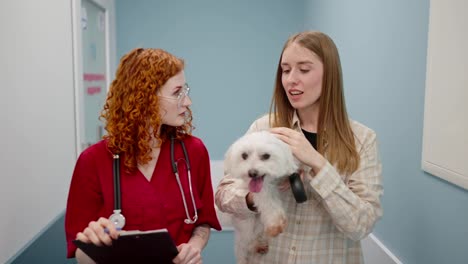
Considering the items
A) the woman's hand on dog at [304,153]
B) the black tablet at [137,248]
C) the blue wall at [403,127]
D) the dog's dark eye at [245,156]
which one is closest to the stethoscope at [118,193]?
the black tablet at [137,248]

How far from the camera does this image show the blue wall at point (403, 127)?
139 cm

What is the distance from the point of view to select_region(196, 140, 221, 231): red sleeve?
1426 mm

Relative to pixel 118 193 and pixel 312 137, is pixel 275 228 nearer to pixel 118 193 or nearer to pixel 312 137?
pixel 312 137

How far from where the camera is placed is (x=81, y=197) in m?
1.31

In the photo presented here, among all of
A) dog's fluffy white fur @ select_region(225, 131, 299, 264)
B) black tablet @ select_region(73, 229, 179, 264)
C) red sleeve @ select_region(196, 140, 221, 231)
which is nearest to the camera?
black tablet @ select_region(73, 229, 179, 264)

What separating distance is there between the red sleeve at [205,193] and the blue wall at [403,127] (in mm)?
779

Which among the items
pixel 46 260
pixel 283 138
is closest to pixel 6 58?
pixel 46 260

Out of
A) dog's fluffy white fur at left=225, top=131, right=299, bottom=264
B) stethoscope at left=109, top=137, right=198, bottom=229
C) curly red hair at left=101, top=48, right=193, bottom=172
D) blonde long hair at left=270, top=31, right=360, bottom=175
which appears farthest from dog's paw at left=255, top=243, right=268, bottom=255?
curly red hair at left=101, top=48, right=193, bottom=172

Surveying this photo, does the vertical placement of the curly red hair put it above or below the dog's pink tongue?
above

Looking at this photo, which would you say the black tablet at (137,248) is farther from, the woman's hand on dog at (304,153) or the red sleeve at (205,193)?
the woman's hand on dog at (304,153)

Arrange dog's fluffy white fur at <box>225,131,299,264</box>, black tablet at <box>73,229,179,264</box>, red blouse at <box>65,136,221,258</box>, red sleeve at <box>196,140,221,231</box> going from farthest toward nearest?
red sleeve at <box>196,140,221,231</box>, red blouse at <box>65,136,221,258</box>, dog's fluffy white fur at <box>225,131,299,264</box>, black tablet at <box>73,229,179,264</box>

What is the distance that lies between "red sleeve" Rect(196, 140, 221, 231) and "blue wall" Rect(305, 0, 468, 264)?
2.56 feet

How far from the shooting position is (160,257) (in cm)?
117

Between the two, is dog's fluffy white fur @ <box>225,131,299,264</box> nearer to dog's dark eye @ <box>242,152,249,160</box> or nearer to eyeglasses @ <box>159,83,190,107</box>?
dog's dark eye @ <box>242,152,249,160</box>
